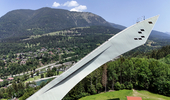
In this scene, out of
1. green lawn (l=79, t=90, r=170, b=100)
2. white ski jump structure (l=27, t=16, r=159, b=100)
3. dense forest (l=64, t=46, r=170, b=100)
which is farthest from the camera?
dense forest (l=64, t=46, r=170, b=100)

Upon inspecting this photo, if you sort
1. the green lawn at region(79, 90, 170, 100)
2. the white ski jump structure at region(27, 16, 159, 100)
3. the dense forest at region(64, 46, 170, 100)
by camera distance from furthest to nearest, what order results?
the dense forest at region(64, 46, 170, 100) < the green lawn at region(79, 90, 170, 100) < the white ski jump structure at region(27, 16, 159, 100)

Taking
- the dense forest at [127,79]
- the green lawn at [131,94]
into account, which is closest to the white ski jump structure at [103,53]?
the dense forest at [127,79]

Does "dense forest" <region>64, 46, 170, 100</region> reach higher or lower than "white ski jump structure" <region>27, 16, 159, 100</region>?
lower

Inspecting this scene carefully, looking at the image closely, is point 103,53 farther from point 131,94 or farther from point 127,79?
point 127,79

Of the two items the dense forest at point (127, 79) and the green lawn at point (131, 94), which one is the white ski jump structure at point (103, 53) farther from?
the green lawn at point (131, 94)

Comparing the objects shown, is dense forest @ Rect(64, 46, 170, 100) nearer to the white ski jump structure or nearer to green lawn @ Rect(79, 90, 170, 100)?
green lawn @ Rect(79, 90, 170, 100)

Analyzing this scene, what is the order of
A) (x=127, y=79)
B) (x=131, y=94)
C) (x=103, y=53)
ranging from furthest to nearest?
(x=127, y=79) < (x=131, y=94) < (x=103, y=53)

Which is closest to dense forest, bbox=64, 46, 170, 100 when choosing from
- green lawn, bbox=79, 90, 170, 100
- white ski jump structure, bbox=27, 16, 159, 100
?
green lawn, bbox=79, 90, 170, 100

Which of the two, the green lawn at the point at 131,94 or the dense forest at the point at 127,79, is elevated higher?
the dense forest at the point at 127,79

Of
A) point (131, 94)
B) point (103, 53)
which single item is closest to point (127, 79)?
point (131, 94)
